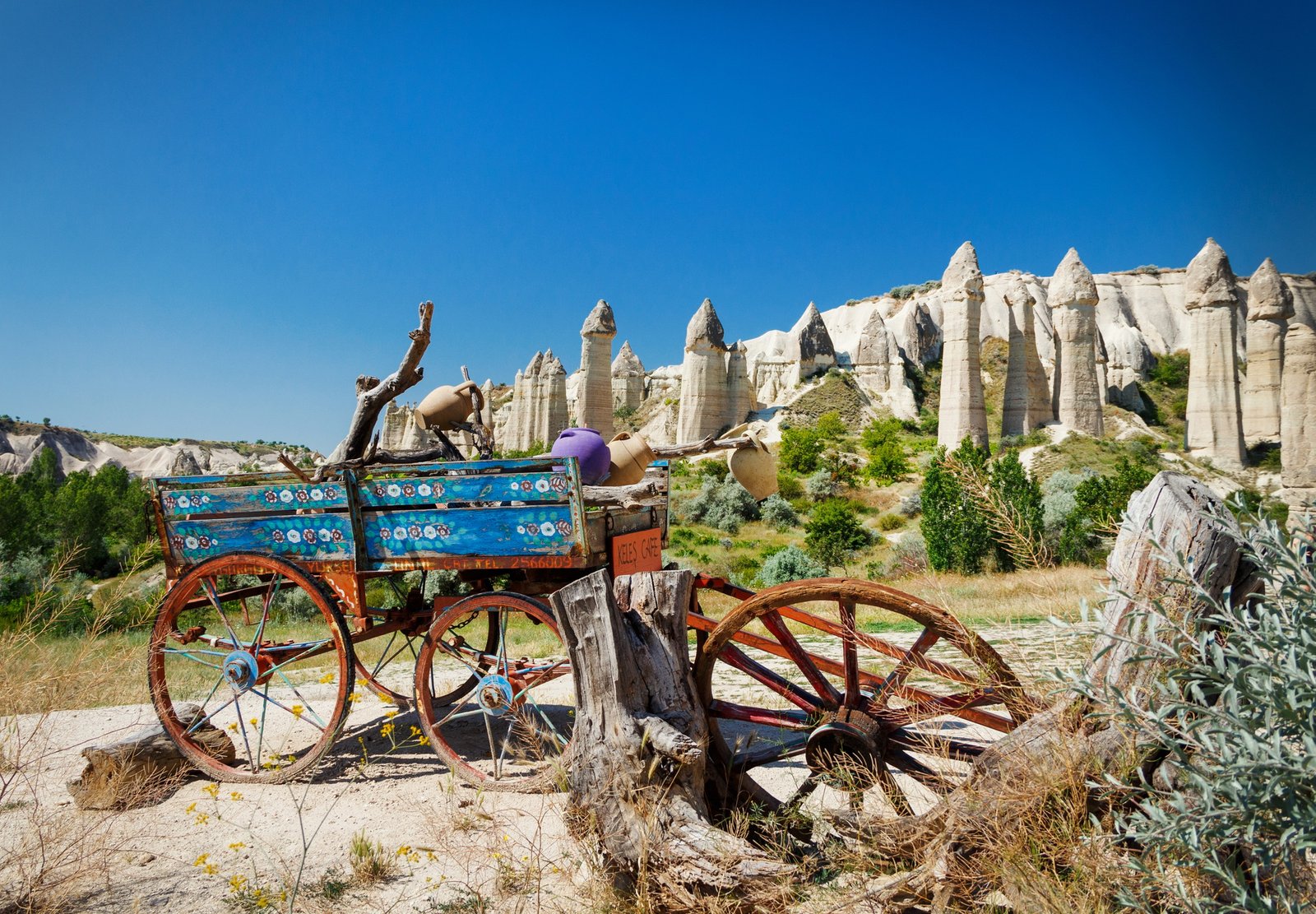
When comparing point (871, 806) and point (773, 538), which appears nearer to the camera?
point (871, 806)

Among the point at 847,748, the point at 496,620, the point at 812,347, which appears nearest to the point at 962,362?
the point at 812,347

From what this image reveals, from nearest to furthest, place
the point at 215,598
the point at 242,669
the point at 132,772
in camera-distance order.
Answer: the point at 132,772 → the point at 242,669 → the point at 215,598

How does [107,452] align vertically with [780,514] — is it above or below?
above

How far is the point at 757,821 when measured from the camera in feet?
9.93

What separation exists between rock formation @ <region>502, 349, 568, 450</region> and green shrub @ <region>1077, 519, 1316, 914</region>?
36670 mm

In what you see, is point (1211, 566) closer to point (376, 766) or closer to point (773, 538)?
point (376, 766)

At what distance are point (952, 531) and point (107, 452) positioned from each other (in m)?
82.1

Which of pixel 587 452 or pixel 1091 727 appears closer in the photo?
pixel 1091 727

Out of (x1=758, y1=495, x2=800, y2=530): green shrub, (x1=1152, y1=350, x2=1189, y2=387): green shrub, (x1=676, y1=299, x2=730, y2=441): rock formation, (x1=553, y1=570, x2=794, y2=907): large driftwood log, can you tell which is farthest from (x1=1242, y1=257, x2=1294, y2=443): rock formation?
(x1=553, y1=570, x2=794, y2=907): large driftwood log

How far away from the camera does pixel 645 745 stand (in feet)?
9.28

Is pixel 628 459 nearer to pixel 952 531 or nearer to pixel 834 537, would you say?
pixel 952 531

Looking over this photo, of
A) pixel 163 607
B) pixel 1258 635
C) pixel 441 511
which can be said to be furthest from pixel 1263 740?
pixel 163 607

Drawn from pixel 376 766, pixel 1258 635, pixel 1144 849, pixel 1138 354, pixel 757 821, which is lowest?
pixel 376 766

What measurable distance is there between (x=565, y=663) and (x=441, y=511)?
3.54 ft
